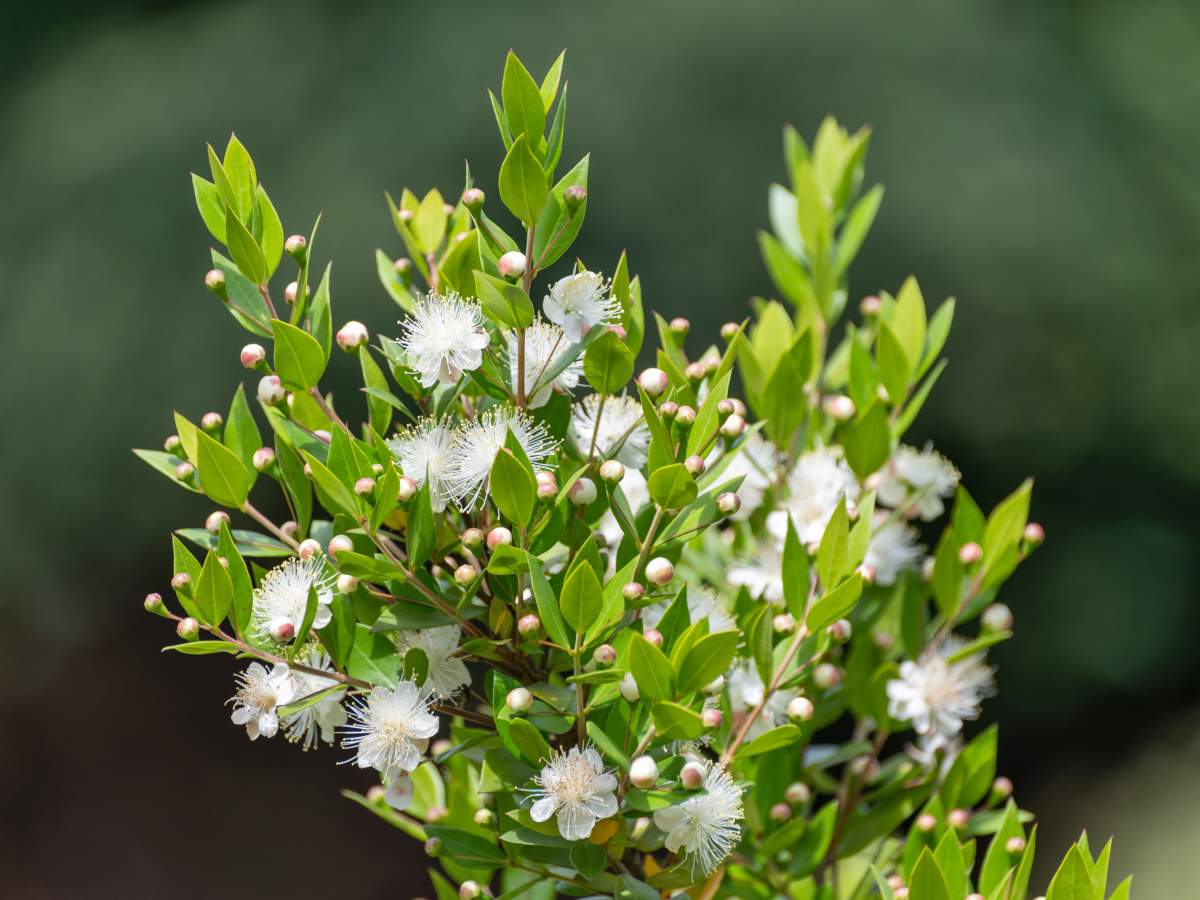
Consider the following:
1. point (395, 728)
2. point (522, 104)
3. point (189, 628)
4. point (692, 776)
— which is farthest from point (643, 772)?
point (522, 104)

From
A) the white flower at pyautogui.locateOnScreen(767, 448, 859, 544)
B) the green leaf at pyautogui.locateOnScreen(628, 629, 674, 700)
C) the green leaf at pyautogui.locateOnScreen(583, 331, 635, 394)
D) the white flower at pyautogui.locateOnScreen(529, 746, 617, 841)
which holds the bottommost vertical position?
the white flower at pyautogui.locateOnScreen(529, 746, 617, 841)

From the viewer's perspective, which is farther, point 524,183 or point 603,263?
point 603,263

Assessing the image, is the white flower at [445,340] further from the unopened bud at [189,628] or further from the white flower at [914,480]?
the white flower at [914,480]

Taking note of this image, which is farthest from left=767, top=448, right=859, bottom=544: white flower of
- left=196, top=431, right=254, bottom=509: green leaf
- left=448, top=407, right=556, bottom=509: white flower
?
left=196, top=431, right=254, bottom=509: green leaf

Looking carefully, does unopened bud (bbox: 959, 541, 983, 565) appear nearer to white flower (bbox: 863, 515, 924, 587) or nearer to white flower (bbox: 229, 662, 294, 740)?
white flower (bbox: 863, 515, 924, 587)

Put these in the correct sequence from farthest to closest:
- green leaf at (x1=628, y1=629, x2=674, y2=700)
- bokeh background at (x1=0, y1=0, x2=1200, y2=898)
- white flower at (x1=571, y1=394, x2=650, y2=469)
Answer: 1. bokeh background at (x1=0, y1=0, x2=1200, y2=898)
2. white flower at (x1=571, y1=394, x2=650, y2=469)
3. green leaf at (x1=628, y1=629, x2=674, y2=700)

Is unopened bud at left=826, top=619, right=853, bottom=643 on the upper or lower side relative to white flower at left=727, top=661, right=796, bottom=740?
upper

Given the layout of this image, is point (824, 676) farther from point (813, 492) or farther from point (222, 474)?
point (222, 474)
